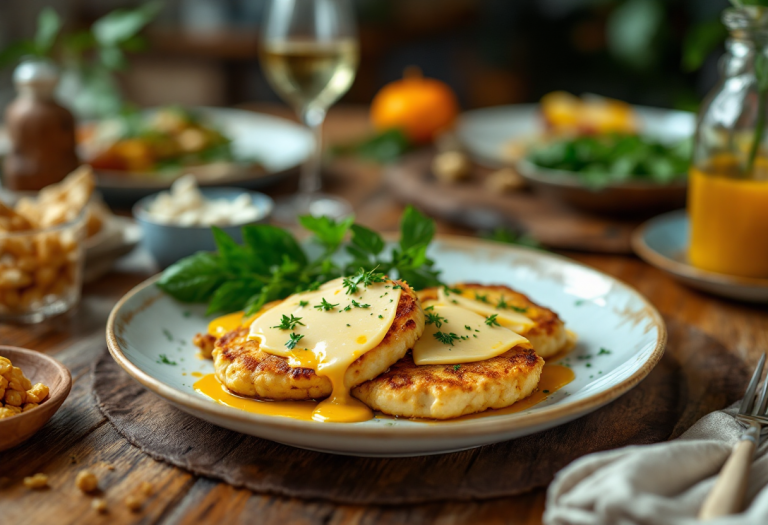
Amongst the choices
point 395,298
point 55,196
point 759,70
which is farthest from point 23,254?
point 759,70

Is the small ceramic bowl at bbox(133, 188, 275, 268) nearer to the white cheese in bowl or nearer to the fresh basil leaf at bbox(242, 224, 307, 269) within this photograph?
the white cheese in bowl

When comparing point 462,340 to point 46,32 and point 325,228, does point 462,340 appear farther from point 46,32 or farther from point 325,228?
point 46,32

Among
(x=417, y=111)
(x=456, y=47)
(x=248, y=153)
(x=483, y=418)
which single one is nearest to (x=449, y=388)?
(x=483, y=418)

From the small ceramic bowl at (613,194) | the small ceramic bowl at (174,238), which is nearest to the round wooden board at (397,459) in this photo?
the small ceramic bowl at (174,238)

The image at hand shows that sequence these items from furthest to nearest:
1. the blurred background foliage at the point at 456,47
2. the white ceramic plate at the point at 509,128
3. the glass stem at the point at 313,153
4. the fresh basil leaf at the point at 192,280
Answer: the blurred background foliage at the point at 456,47
the white ceramic plate at the point at 509,128
the glass stem at the point at 313,153
the fresh basil leaf at the point at 192,280

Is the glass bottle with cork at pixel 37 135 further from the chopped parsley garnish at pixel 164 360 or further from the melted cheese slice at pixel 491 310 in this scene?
the melted cheese slice at pixel 491 310

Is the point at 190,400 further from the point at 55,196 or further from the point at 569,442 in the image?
the point at 55,196
